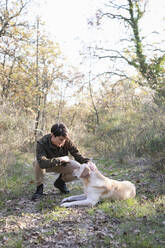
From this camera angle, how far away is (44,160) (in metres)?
4.80

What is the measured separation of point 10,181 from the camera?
6.62 m

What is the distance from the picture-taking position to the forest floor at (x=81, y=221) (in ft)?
10.5

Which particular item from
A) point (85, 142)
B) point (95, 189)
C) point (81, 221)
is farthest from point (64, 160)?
point (85, 142)

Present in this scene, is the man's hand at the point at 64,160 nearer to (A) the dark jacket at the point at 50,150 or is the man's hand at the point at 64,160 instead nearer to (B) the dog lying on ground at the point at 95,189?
(A) the dark jacket at the point at 50,150

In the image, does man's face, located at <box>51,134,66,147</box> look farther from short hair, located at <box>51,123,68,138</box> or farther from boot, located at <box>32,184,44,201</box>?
A: boot, located at <box>32,184,44,201</box>

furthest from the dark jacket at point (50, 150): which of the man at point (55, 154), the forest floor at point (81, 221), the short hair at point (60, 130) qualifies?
the forest floor at point (81, 221)

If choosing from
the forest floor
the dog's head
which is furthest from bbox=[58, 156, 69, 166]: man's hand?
the forest floor

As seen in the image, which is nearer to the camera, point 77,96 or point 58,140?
point 58,140

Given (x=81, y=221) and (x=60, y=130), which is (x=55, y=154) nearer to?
(x=60, y=130)

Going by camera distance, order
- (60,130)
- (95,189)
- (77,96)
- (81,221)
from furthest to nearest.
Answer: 1. (77,96)
2. (60,130)
3. (95,189)
4. (81,221)

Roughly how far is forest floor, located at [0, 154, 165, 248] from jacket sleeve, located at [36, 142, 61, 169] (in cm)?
72

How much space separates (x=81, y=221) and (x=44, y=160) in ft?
4.55

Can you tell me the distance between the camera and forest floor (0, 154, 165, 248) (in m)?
3.20

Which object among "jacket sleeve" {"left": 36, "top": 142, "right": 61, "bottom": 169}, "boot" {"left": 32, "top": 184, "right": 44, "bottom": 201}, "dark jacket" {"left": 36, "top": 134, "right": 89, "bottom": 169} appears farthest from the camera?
"boot" {"left": 32, "top": 184, "right": 44, "bottom": 201}
